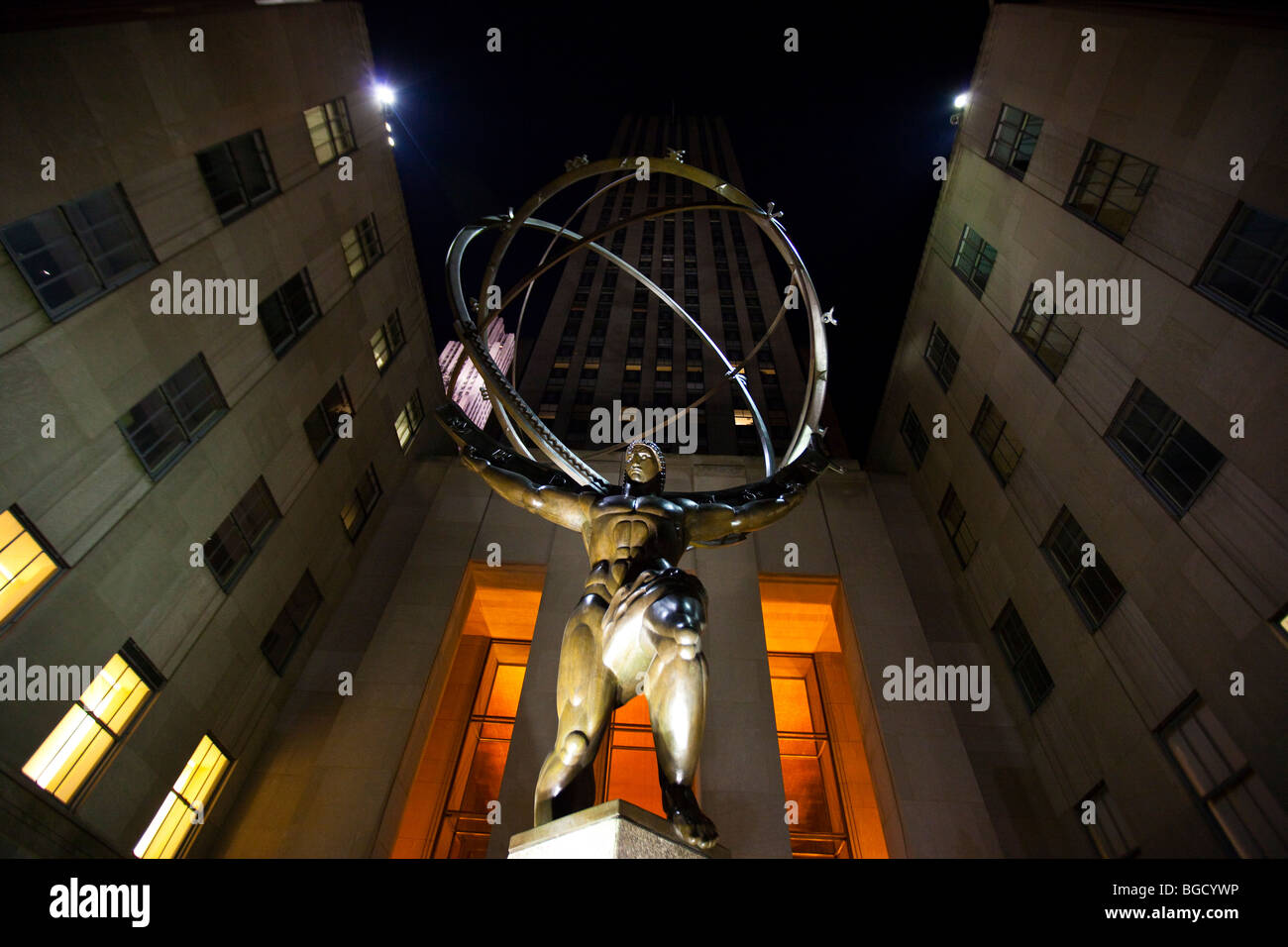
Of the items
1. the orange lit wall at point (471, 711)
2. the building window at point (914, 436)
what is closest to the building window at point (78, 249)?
the orange lit wall at point (471, 711)

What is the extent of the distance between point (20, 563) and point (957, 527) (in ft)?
60.0

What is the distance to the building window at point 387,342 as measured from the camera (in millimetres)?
16719

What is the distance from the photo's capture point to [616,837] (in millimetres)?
4531

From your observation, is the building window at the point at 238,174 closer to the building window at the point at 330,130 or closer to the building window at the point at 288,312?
the building window at the point at 288,312

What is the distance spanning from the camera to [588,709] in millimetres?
6020

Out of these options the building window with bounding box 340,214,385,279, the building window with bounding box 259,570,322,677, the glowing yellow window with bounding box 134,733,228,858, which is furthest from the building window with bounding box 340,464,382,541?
the glowing yellow window with bounding box 134,733,228,858

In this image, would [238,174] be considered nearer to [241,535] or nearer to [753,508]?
[241,535]

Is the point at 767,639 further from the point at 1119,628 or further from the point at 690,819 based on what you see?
the point at 690,819

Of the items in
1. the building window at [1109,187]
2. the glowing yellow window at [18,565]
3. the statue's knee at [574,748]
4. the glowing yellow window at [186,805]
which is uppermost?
the building window at [1109,187]

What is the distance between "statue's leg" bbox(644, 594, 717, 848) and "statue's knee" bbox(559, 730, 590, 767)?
781mm

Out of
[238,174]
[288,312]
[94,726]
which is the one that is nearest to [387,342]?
[288,312]

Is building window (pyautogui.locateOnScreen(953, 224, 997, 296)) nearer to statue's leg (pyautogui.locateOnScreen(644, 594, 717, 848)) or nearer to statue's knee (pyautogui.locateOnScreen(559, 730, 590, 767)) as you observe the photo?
statue's leg (pyautogui.locateOnScreen(644, 594, 717, 848))

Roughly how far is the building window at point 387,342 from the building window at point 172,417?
5948mm
